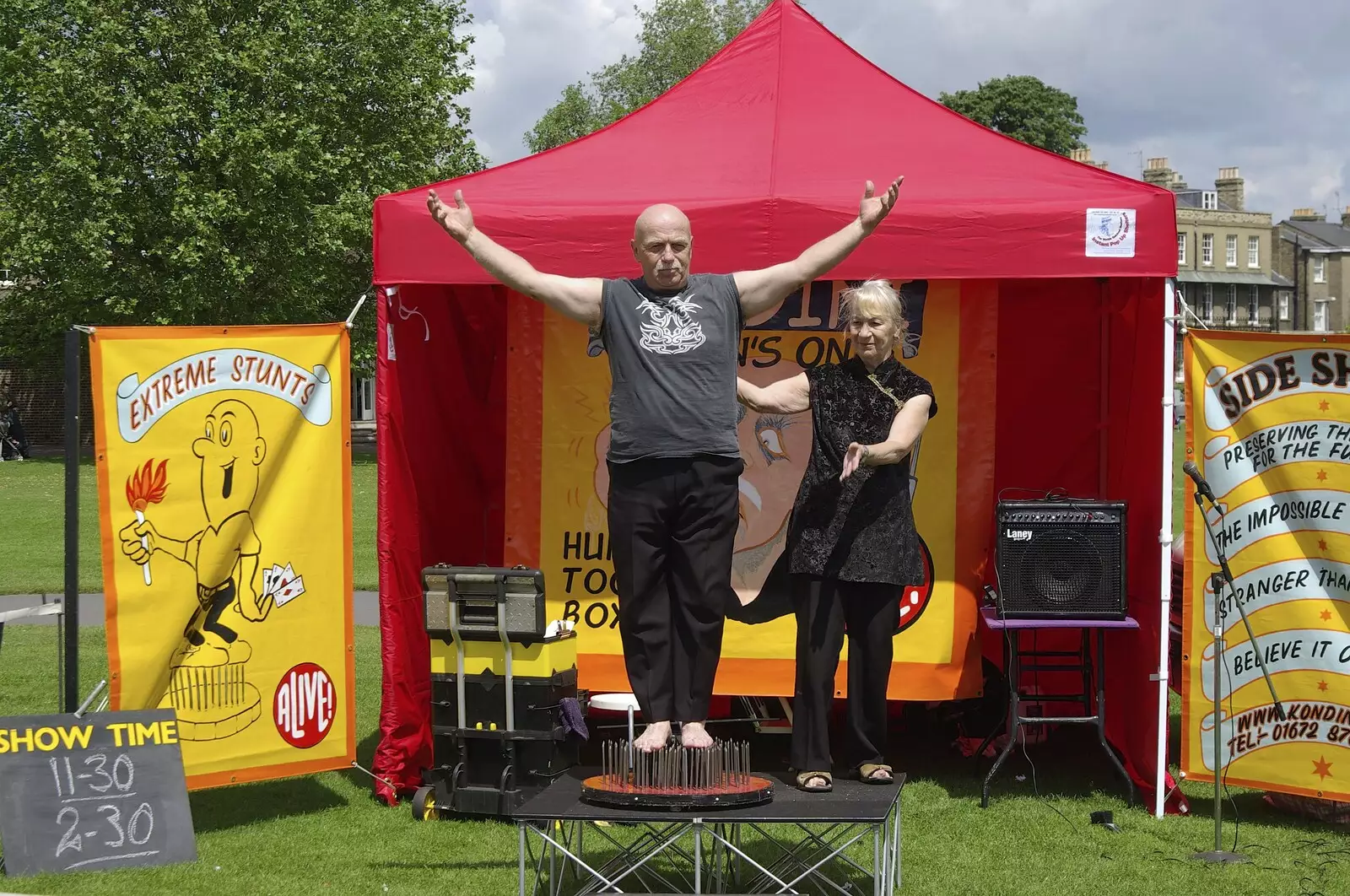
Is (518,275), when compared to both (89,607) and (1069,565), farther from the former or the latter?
(89,607)

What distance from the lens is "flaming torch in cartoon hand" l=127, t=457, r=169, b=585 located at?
4.90m

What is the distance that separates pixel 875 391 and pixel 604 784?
1.50 m

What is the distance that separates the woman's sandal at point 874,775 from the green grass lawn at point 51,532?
3817 mm

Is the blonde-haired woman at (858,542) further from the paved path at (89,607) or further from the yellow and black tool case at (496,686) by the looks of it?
the paved path at (89,607)

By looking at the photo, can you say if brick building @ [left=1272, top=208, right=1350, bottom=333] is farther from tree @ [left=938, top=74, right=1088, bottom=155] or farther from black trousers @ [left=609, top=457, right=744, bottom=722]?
black trousers @ [left=609, top=457, right=744, bottom=722]

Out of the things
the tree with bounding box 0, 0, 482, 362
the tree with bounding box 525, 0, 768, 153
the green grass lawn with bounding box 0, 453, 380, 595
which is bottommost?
the green grass lawn with bounding box 0, 453, 380, 595

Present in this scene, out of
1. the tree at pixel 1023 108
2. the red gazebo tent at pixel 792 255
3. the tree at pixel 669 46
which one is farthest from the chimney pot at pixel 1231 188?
the red gazebo tent at pixel 792 255

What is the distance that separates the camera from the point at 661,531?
158 inches

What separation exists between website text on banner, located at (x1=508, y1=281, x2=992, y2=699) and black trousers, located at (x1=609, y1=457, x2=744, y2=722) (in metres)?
1.90

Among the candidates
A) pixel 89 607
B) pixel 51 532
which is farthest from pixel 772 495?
pixel 51 532

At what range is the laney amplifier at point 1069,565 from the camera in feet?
17.6

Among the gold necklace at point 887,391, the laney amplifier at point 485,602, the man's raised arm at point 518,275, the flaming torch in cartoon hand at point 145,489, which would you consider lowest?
the laney amplifier at point 485,602

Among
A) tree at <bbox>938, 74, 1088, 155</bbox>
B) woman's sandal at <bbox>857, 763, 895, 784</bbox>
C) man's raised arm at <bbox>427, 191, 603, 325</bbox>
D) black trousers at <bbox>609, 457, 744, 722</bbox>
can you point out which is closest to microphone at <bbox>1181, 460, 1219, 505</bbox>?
woman's sandal at <bbox>857, 763, 895, 784</bbox>

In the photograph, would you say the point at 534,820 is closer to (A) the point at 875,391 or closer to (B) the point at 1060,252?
(A) the point at 875,391
